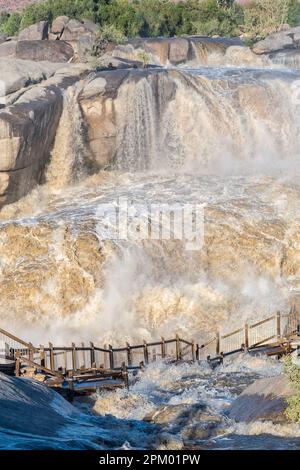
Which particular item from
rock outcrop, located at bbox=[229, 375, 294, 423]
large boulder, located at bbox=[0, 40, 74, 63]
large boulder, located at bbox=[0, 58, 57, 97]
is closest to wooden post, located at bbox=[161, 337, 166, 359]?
rock outcrop, located at bbox=[229, 375, 294, 423]

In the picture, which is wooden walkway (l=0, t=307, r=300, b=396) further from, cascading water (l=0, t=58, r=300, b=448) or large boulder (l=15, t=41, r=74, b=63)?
large boulder (l=15, t=41, r=74, b=63)

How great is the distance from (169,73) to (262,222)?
403 inches

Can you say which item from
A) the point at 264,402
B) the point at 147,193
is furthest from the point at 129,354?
the point at 147,193

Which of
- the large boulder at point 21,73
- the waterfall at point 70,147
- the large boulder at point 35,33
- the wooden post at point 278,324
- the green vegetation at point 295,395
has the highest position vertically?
the large boulder at point 35,33

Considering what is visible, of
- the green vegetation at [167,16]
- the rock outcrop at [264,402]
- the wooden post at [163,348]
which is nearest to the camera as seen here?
the rock outcrop at [264,402]

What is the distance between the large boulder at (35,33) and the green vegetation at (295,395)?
3873 cm

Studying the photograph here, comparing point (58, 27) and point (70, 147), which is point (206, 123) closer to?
point (70, 147)

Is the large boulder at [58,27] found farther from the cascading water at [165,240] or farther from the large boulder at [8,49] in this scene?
the cascading water at [165,240]

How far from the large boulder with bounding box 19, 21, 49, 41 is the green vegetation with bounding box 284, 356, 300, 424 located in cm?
3873

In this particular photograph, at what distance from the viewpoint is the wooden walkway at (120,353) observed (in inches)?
906

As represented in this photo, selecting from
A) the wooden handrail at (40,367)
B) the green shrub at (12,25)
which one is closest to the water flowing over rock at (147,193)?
the wooden handrail at (40,367)

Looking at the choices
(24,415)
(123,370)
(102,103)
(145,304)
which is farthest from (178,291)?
(24,415)

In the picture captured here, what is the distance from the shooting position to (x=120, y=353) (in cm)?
2769

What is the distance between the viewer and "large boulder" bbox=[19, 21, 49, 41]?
2136 inches
